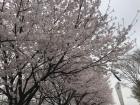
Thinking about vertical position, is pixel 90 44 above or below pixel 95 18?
below

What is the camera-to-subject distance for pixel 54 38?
867cm

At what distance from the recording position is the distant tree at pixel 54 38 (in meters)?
8.62

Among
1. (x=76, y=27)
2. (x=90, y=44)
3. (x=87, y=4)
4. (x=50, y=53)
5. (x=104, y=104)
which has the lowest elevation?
(x=50, y=53)

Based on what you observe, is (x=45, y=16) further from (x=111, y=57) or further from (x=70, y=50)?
(x=111, y=57)

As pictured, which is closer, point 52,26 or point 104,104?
point 52,26

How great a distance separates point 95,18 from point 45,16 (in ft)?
6.54

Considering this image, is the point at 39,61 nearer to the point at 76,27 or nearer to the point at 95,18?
the point at 76,27

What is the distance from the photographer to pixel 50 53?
8891 mm

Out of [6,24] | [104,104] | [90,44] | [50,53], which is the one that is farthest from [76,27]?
[104,104]

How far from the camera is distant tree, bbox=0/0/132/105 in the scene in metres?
8.62

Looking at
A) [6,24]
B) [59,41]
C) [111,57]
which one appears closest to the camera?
[59,41]

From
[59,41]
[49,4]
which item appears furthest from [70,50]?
[49,4]

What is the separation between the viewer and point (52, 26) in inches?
360

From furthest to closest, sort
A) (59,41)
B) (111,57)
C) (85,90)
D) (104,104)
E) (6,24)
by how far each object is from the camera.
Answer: (104,104) → (85,90) → (111,57) → (6,24) → (59,41)
